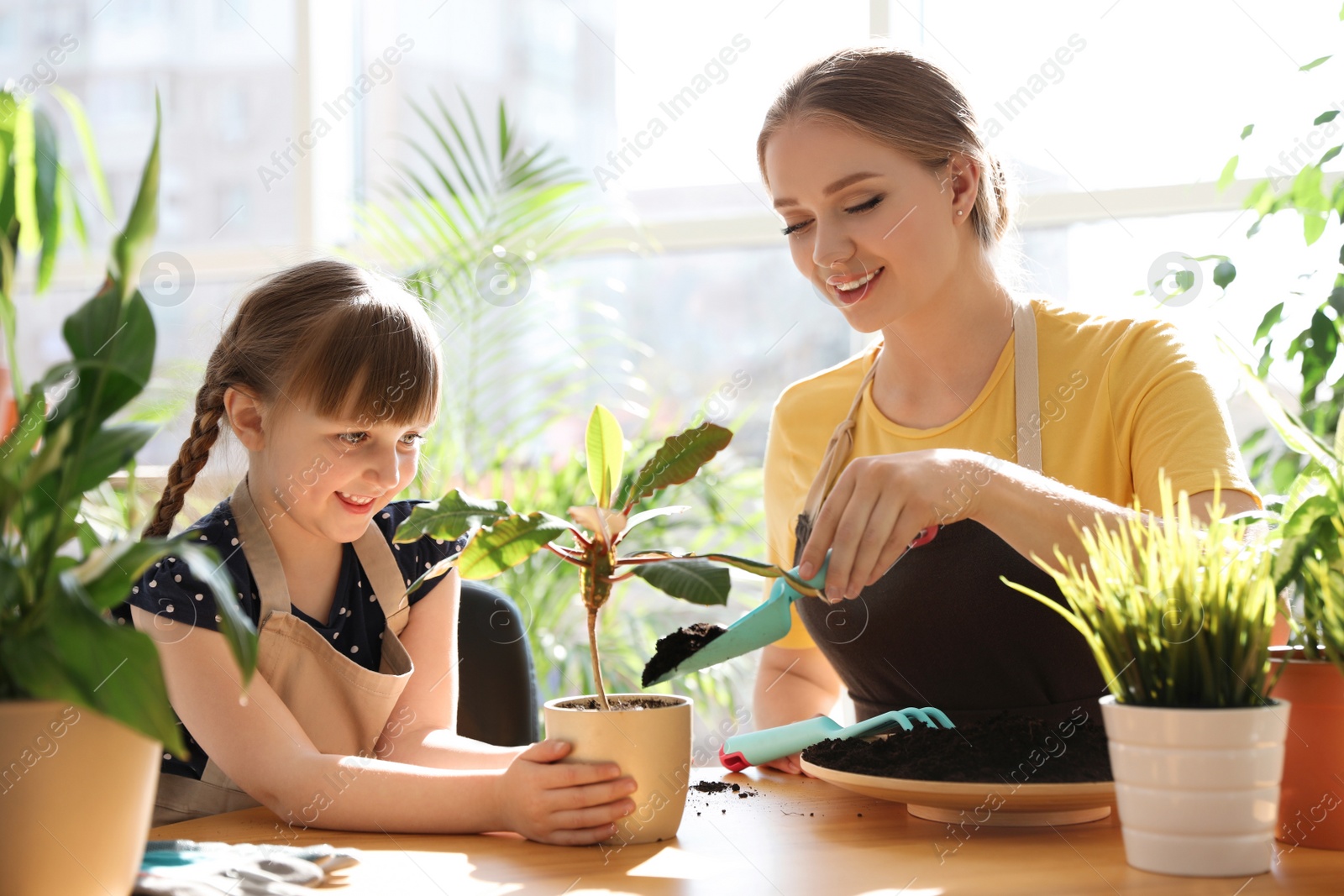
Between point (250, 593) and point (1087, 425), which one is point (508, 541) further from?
point (1087, 425)

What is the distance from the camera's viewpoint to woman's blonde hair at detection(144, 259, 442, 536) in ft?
4.32

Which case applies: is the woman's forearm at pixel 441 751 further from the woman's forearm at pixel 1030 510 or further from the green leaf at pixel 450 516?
the woman's forearm at pixel 1030 510

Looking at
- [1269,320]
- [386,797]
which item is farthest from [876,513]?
[1269,320]

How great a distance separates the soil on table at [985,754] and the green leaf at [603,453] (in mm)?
320

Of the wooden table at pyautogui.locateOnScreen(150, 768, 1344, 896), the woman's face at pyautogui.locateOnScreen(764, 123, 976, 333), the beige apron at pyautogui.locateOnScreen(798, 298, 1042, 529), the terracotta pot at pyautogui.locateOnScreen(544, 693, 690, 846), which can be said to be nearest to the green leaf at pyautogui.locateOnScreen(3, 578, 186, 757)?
the wooden table at pyautogui.locateOnScreen(150, 768, 1344, 896)

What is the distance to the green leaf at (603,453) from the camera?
935 mm

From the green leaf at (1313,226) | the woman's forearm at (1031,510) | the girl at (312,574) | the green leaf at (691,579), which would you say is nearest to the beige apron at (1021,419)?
the woman's forearm at (1031,510)

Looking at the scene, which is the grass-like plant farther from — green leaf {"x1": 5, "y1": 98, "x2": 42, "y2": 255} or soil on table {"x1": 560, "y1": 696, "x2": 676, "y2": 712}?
green leaf {"x1": 5, "y1": 98, "x2": 42, "y2": 255}

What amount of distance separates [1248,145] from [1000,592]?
1.52 m

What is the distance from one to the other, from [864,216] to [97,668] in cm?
112

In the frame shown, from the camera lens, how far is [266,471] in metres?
1.36

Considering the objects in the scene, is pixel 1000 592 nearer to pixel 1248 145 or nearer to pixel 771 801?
pixel 771 801

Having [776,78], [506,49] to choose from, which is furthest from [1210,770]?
[506,49]

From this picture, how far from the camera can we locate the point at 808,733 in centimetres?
114
